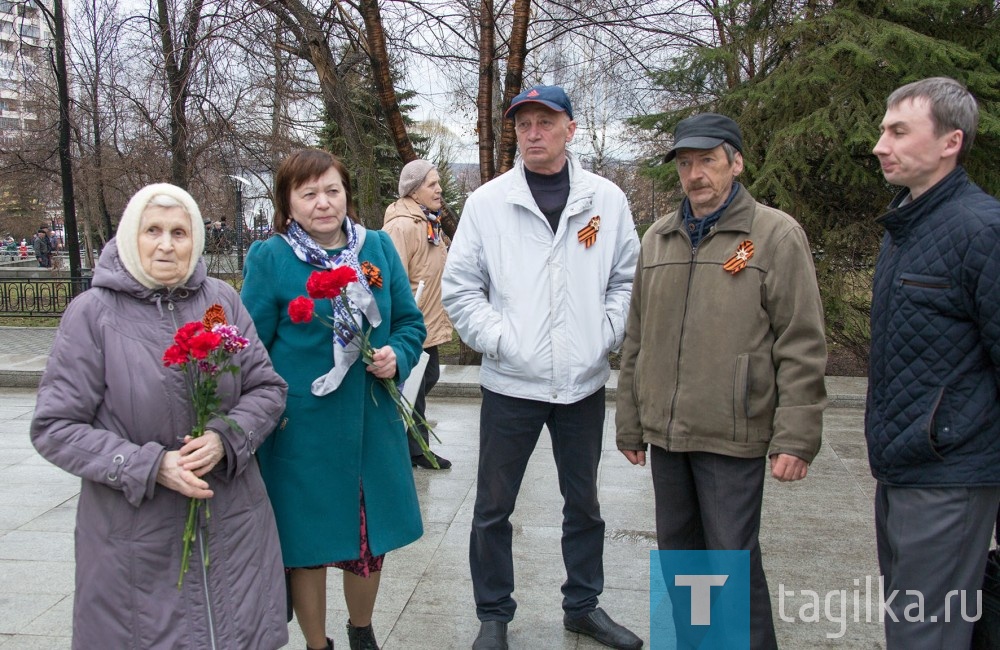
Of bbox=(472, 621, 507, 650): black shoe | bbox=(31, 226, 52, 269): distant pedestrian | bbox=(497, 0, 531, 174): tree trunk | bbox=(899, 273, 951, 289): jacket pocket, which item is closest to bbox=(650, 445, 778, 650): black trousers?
bbox=(899, 273, 951, 289): jacket pocket


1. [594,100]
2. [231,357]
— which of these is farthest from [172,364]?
[594,100]

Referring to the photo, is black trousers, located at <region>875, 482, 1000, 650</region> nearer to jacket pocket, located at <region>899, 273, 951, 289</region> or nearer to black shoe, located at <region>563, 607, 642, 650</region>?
jacket pocket, located at <region>899, 273, 951, 289</region>

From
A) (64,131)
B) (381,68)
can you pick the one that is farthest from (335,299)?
(64,131)

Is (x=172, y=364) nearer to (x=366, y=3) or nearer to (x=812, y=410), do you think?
(x=812, y=410)

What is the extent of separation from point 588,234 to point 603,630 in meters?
1.52

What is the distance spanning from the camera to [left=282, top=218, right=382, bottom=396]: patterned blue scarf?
9.41 ft

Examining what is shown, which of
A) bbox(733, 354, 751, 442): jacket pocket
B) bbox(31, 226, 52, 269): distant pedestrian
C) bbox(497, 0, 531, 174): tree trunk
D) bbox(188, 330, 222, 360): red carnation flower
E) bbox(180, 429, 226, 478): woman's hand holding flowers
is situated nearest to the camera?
bbox(188, 330, 222, 360): red carnation flower

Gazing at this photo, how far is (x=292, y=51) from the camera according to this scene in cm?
973

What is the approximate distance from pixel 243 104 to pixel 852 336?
717 centimetres

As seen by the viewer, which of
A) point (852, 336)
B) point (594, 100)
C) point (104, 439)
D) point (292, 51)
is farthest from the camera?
point (594, 100)

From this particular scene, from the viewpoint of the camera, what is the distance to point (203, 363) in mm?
2283

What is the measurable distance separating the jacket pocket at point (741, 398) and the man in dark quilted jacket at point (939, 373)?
406 millimetres

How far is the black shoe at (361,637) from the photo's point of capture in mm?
3201

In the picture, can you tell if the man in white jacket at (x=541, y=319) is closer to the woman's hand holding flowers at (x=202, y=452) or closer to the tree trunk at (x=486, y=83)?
the woman's hand holding flowers at (x=202, y=452)
